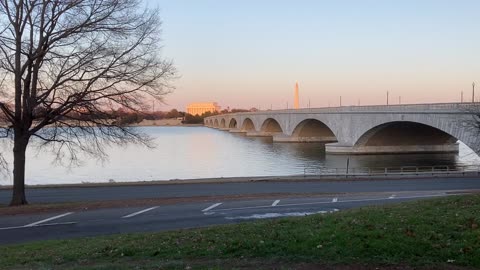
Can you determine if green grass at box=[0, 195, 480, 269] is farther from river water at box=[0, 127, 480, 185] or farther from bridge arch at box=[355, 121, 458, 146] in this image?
bridge arch at box=[355, 121, 458, 146]

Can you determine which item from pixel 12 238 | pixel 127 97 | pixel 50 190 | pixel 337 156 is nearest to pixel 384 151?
pixel 337 156

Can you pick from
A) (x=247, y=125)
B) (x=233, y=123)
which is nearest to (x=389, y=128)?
(x=247, y=125)

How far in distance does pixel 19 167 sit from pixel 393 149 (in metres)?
56.3

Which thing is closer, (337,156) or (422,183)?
(422,183)

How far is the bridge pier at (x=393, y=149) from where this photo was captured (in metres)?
67.1

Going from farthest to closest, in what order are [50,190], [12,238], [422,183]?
[422,183] < [50,190] < [12,238]

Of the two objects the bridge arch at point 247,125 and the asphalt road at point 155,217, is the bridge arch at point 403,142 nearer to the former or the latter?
the asphalt road at point 155,217

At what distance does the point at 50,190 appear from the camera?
27.5 meters

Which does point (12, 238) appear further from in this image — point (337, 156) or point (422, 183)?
point (337, 156)

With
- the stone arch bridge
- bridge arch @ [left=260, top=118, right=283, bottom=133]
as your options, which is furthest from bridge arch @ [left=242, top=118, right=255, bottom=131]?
the stone arch bridge

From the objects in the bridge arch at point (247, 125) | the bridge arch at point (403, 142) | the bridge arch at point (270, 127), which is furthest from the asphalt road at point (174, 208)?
the bridge arch at point (247, 125)

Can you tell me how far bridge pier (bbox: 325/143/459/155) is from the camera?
6706 centimetres

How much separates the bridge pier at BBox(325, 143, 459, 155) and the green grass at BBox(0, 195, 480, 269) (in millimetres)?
58158

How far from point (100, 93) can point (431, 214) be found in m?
13.4
